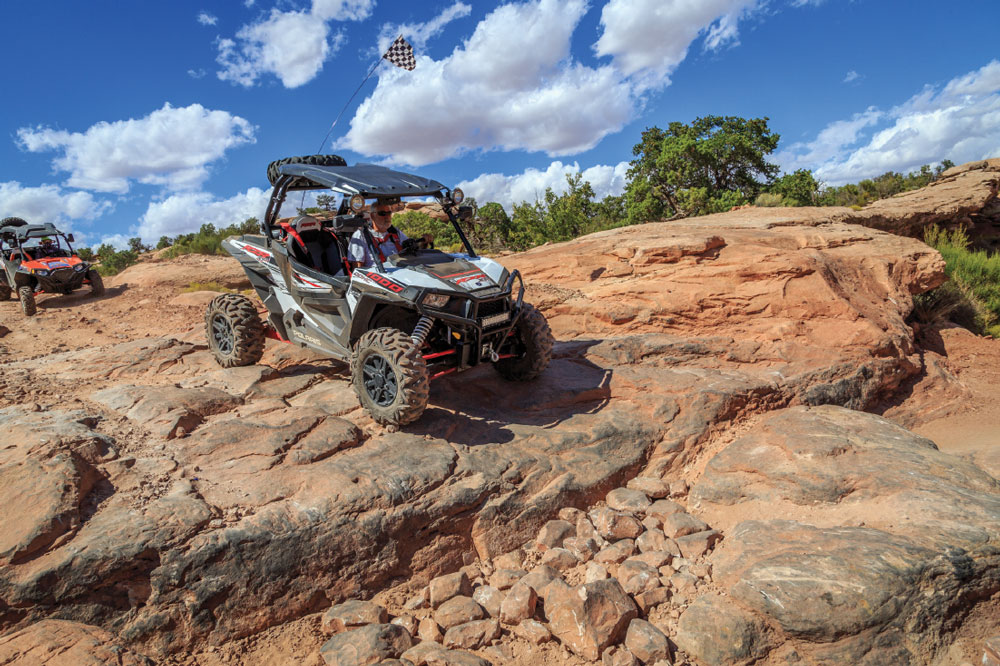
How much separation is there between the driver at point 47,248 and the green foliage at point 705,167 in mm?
20576

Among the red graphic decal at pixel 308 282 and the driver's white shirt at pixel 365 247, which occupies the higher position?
the driver's white shirt at pixel 365 247

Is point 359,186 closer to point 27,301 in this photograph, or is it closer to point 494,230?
point 27,301

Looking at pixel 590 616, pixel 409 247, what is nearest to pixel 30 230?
pixel 409 247

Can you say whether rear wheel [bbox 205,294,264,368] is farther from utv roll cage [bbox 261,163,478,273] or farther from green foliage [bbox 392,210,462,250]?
green foliage [bbox 392,210,462,250]

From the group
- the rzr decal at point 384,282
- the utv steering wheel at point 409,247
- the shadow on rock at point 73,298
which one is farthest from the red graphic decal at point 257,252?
the shadow on rock at point 73,298

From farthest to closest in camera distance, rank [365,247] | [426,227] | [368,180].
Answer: [426,227]
[365,247]
[368,180]

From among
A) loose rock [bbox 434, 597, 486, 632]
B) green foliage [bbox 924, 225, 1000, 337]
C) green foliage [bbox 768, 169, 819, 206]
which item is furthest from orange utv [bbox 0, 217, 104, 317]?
green foliage [bbox 768, 169, 819, 206]

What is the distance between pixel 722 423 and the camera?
566 centimetres

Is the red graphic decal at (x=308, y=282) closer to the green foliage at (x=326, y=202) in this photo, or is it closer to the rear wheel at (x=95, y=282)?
the green foliage at (x=326, y=202)

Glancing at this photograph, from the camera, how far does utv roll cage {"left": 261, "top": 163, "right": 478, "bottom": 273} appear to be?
486 cm

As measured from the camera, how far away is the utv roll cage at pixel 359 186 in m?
4.86

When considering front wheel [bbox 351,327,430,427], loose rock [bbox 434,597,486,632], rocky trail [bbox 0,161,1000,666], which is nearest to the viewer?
rocky trail [bbox 0,161,1000,666]

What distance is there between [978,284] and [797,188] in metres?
14.8

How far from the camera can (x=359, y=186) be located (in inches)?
192
